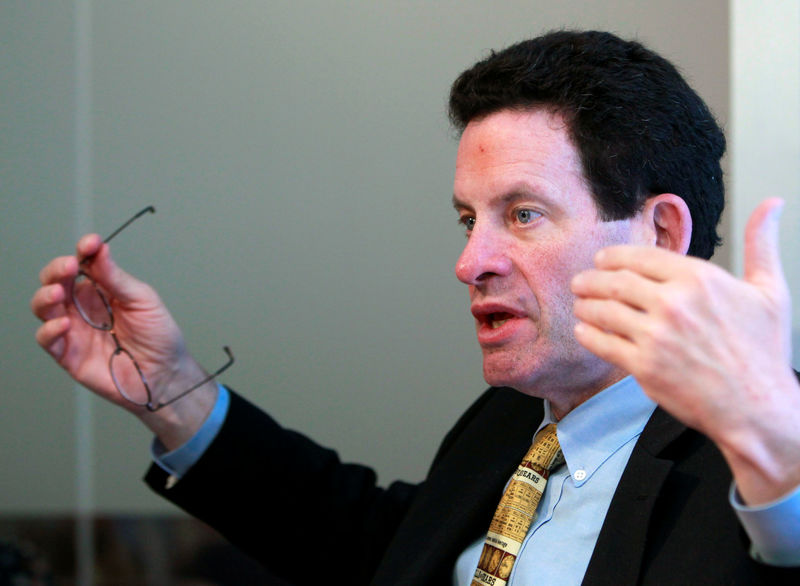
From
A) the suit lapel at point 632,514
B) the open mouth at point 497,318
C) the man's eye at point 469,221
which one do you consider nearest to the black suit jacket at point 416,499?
the suit lapel at point 632,514

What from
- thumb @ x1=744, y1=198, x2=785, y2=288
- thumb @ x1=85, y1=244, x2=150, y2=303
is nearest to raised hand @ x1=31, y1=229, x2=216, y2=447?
thumb @ x1=85, y1=244, x2=150, y2=303

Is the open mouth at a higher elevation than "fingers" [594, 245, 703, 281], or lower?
higher

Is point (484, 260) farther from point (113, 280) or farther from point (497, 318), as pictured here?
point (113, 280)

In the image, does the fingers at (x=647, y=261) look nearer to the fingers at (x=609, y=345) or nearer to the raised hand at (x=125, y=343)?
the fingers at (x=609, y=345)

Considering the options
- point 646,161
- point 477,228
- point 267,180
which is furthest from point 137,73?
point 646,161

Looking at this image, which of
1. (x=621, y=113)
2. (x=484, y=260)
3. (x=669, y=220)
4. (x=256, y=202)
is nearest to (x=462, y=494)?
(x=484, y=260)

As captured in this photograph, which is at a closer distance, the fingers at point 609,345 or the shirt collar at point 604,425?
the fingers at point 609,345

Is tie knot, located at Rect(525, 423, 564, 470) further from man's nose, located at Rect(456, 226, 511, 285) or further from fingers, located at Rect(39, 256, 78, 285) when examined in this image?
fingers, located at Rect(39, 256, 78, 285)

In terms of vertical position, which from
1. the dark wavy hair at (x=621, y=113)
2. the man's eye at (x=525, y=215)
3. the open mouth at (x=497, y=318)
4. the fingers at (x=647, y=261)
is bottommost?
the fingers at (x=647, y=261)

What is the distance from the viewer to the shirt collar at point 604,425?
1279mm

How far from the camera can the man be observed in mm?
821

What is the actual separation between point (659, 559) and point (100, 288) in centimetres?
104

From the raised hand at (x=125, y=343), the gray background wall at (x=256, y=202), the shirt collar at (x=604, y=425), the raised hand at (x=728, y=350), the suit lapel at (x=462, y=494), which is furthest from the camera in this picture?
the gray background wall at (x=256, y=202)

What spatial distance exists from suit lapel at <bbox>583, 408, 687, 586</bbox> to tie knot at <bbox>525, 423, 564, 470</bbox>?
6.6 inches
